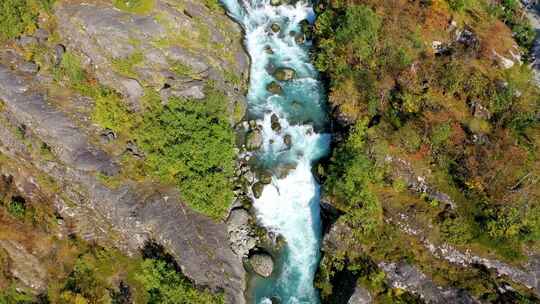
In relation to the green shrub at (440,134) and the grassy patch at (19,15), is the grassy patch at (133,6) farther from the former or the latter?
the green shrub at (440,134)

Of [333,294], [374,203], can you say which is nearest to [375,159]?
[374,203]

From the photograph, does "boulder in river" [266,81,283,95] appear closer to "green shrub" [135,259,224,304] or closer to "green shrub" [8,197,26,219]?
"green shrub" [135,259,224,304]

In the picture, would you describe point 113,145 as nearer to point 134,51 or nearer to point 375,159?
point 134,51

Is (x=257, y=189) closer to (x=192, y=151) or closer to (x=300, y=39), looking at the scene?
(x=192, y=151)

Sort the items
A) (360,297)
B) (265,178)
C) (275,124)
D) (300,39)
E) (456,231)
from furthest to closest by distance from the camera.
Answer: (300,39) → (275,124) → (265,178) → (456,231) → (360,297)

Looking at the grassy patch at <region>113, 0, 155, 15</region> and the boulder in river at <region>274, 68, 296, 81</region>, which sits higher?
the grassy patch at <region>113, 0, 155, 15</region>

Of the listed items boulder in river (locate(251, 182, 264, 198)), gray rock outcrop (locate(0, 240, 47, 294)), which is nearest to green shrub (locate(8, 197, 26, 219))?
gray rock outcrop (locate(0, 240, 47, 294))

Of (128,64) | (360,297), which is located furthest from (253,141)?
(360,297)
